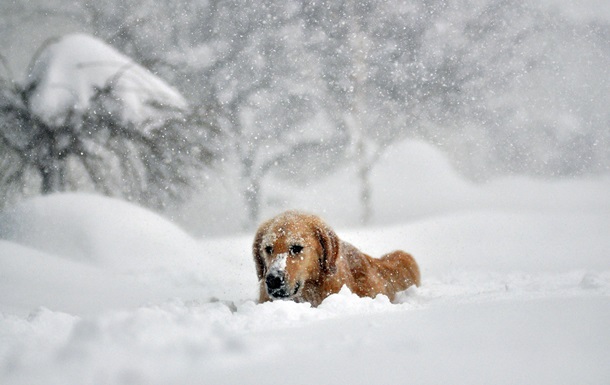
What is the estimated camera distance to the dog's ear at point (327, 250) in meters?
3.77

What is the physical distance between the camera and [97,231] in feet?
19.9

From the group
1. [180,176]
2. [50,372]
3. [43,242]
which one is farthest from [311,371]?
[180,176]

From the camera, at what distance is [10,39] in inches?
311

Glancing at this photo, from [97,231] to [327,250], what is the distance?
3313 mm

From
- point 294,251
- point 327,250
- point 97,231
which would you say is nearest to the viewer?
point 294,251

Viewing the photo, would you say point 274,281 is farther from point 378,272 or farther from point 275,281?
point 378,272

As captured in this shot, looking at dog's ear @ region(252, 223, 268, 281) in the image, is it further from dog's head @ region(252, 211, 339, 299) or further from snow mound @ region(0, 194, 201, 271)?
snow mound @ region(0, 194, 201, 271)

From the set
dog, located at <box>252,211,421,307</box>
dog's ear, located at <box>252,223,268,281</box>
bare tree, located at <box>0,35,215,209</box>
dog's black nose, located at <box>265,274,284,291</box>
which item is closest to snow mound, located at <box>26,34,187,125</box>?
bare tree, located at <box>0,35,215,209</box>

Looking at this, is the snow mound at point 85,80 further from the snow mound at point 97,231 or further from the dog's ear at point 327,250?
the dog's ear at point 327,250

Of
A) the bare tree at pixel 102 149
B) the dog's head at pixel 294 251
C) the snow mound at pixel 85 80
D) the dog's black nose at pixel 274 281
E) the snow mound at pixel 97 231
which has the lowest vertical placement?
the dog's black nose at pixel 274 281

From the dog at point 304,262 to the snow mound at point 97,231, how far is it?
233 cm

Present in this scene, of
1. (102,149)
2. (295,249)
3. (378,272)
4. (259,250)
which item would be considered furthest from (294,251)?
(102,149)

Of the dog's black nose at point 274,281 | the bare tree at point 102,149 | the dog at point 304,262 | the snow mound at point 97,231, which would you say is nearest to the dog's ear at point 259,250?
the dog at point 304,262

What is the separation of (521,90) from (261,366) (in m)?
9.37
